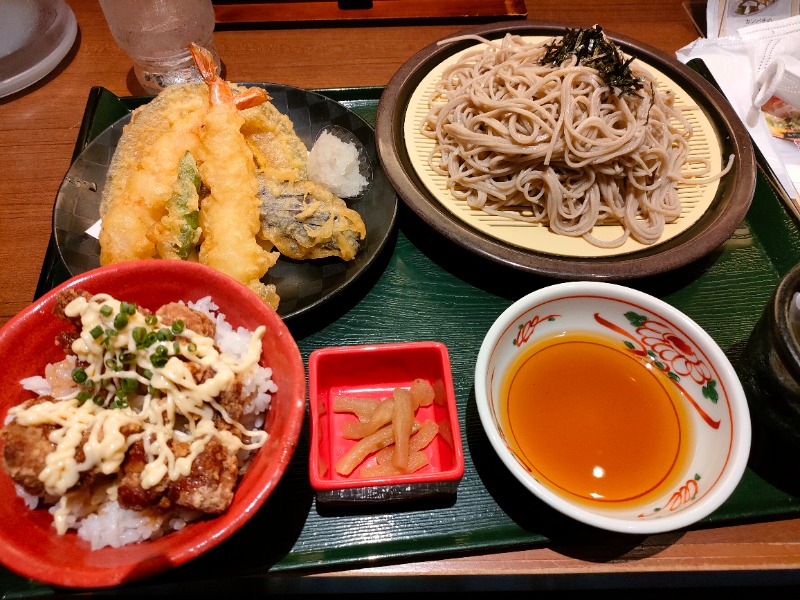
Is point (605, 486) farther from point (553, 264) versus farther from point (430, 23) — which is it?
point (430, 23)

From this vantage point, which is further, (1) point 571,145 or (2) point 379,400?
(1) point 571,145

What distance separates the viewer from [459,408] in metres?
1.58

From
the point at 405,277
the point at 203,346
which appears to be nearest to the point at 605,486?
the point at 405,277

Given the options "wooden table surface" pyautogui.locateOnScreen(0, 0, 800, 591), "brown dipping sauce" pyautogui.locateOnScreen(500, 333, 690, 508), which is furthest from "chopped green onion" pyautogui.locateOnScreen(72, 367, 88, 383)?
"brown dipping sauce" pyautogui.locateOnScreen(500, 333, 690, 508)

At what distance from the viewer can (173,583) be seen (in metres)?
1.26

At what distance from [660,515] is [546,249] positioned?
877 mm

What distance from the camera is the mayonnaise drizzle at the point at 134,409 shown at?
1.04 meters

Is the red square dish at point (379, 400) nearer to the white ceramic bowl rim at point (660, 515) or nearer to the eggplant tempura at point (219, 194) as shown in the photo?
the white ceramic bowl rim at point (660, 515)

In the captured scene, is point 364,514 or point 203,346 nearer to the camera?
point 203,346

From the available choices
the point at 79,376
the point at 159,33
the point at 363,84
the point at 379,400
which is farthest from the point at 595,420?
the point at 159,33

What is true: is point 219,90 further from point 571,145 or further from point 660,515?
point 660,515

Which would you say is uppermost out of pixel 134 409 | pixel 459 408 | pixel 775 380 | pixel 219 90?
pixel 219 90

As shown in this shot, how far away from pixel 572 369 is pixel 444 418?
15.9 inches

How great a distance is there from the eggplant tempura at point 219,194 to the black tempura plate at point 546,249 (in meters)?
0.26
